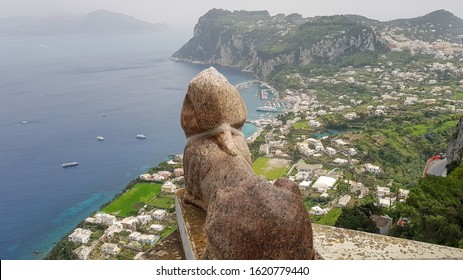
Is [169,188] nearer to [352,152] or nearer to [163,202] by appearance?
[163,202]

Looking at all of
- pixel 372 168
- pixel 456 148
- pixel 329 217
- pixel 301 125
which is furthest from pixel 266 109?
pixel 456 148

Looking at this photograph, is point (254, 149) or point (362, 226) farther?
point (254, 149)

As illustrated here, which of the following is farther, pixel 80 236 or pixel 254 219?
pixel 80 236

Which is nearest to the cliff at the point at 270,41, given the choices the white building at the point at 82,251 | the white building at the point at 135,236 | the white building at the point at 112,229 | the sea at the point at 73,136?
the sea at the point at 73,136

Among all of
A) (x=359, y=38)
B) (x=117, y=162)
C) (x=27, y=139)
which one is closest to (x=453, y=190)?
(x=117, y=162)

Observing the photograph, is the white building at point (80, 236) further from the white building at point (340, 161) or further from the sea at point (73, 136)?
the white building at point (340, 161)

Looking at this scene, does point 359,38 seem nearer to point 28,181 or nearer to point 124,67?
point 124,67
